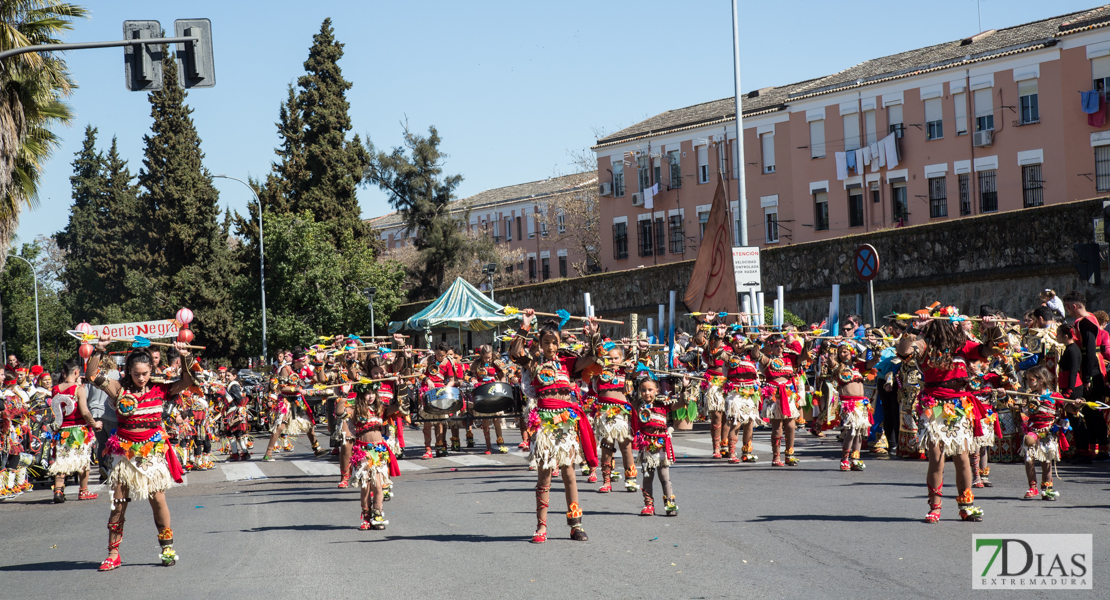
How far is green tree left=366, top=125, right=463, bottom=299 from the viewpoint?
61.7m

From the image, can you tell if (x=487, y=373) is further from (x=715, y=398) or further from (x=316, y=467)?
(x=715, y=398)

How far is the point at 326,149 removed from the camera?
53406 mm

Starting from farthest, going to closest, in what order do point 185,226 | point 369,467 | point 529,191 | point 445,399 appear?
point 529,191, point 185,226, point 445,399, point 369,467

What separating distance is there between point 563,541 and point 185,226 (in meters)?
50.8

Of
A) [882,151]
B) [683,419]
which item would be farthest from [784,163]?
[683,419]

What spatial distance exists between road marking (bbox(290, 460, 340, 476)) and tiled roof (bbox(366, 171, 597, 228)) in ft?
181

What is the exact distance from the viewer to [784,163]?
50.3m

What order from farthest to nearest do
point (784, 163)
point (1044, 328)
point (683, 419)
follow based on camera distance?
point (784, 163), point (683, 419), point (1044, 328)

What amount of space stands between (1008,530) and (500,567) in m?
4.18

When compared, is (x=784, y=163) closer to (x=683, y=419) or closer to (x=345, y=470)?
(x=683, y=419)

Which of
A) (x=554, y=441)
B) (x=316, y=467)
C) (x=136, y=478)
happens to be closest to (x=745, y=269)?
(x=316, y=467)

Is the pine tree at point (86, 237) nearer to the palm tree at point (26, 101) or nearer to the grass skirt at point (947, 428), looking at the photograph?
the palm tree at point (26, 101)

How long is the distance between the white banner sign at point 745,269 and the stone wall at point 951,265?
839cm

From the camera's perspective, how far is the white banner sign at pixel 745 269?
69.2ft
